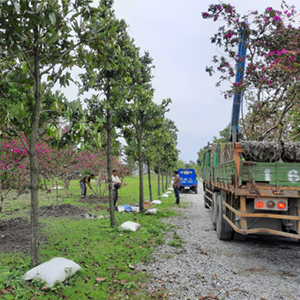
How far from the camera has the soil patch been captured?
5789 mm

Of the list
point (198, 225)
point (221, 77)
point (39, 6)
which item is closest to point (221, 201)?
point (198, 225)

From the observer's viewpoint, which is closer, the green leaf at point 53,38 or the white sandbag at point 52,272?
the green leaf at point 53,38

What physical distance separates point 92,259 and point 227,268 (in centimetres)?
259

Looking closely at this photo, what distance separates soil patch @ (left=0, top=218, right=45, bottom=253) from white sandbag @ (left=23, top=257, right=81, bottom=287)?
171 centimetres

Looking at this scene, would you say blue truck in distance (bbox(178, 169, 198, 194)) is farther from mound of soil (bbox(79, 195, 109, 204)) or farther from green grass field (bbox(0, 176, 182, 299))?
green grass field (bbox(0, 176, 182, 299))

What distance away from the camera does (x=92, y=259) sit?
17.9 ft

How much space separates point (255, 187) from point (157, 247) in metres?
2.79

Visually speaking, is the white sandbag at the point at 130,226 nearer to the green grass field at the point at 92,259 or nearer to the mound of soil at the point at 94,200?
the green grass field at the point at 92,259

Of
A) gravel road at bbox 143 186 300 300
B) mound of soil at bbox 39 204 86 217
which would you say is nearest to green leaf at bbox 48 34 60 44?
gravel road at bbox 143 186 300 300

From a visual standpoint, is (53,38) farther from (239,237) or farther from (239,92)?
(239,92)

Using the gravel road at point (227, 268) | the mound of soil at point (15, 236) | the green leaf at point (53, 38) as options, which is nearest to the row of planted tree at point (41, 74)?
the green leaf at point (53, 38)

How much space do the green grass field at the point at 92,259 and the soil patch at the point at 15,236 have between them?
344 mm

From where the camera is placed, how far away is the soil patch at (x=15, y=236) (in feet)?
19.0

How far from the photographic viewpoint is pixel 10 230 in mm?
7043
